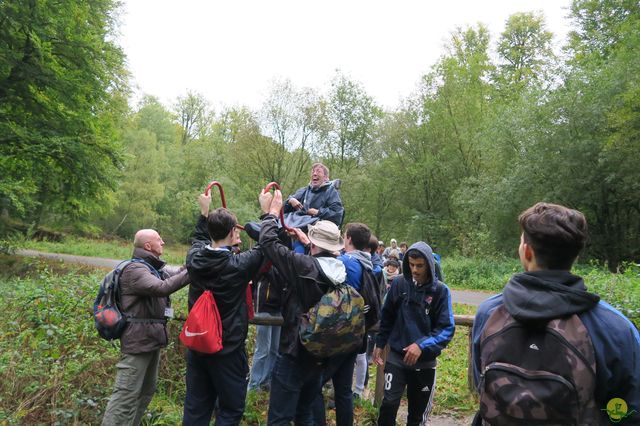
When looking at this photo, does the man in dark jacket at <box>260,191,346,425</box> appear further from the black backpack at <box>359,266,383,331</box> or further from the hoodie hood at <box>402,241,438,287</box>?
the hoodie hood at <box>402,241,438,287</box>

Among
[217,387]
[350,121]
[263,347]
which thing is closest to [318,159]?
[350,121]

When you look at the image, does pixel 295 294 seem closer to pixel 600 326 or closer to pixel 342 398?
pixel 342 398

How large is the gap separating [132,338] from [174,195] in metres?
40.4

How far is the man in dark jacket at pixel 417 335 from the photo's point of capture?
4.02 metres

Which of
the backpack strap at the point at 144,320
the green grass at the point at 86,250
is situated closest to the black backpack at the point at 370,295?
the backpack strap at the point at 144,320

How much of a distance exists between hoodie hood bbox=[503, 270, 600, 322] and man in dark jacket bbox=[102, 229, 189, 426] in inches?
109

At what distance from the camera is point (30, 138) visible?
14117 mm

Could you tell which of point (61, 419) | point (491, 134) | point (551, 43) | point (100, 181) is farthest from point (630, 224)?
point (61, 419)

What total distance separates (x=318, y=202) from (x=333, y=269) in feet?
6.80

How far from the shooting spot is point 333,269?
348 cm

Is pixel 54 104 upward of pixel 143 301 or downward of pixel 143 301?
upward

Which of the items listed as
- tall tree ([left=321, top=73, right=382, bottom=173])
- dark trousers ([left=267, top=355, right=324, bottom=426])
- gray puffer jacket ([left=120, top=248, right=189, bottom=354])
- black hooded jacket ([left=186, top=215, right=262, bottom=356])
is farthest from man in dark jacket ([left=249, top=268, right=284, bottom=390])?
tall tree ([left=321, top=73, right=382, bottom=173])

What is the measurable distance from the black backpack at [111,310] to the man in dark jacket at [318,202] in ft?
6.06

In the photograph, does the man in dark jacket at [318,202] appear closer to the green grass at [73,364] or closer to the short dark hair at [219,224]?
the short dark hair at [219,224]
